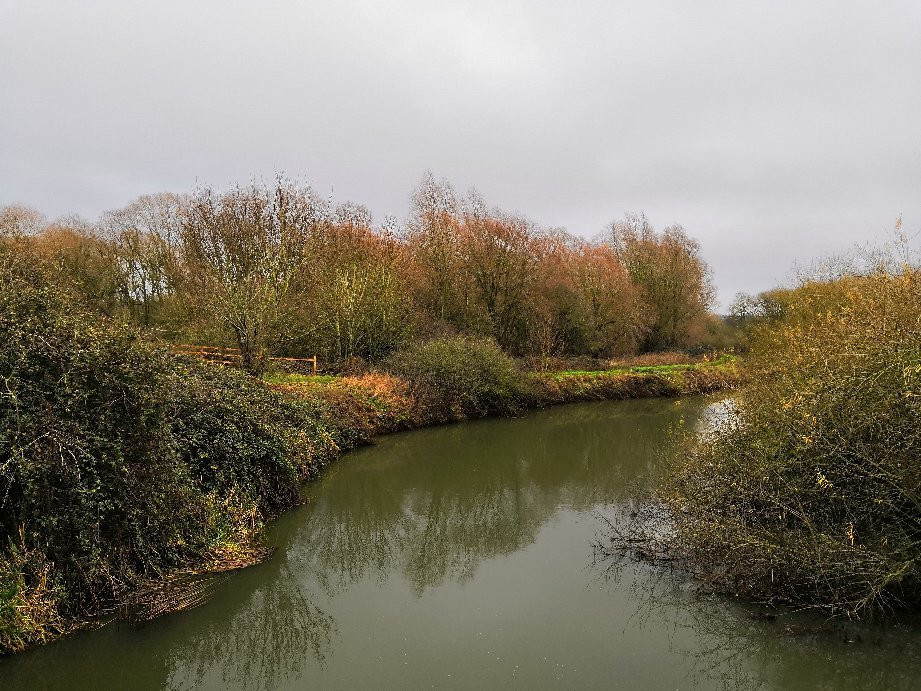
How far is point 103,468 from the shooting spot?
6691mm

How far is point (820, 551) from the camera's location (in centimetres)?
576

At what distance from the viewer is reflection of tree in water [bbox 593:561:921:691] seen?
5.55 meters

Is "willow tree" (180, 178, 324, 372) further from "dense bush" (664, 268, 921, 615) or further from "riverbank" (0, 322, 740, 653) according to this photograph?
"dense bush" (664, 268, 921, 615)

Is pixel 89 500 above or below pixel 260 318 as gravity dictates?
below

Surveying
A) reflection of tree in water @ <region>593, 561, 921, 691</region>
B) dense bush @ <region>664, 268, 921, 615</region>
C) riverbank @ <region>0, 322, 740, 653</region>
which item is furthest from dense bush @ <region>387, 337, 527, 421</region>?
reflection of tree in water @ <region>593, 561, 921, 691</region>

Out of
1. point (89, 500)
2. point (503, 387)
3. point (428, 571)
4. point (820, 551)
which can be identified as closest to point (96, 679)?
point (89, 500)

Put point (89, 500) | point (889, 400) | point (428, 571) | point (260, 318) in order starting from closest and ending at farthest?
point (889, 400), point (89, 500), point (428, 571), point (260, 318)

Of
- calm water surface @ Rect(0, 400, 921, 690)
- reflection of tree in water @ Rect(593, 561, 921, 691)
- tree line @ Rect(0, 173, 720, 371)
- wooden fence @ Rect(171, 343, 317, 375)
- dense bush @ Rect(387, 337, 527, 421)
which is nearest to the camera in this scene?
reflection of tree in water @ Rect(593, 561, 921, 691)

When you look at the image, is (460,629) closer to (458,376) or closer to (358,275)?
(458,376)

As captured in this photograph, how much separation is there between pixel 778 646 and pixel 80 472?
7.72 metres

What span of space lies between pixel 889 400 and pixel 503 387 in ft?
54.8

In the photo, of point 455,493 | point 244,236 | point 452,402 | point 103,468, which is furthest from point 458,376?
point 103,468

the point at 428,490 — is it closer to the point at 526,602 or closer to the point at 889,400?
the point at 526,602

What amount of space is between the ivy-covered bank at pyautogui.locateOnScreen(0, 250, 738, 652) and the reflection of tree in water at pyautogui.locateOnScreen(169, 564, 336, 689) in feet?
3.46
